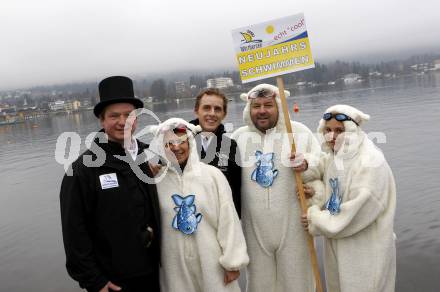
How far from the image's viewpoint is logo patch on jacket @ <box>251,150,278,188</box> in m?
4.40

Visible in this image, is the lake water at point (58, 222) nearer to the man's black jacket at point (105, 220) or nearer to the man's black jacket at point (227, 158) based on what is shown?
the man's black jacket at point (227, 158)

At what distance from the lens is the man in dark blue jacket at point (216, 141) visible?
4543 millimetres

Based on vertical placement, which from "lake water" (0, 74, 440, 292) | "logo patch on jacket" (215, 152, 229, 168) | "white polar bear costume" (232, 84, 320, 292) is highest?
"logo patch on jacket" (215, 152, 229, 168)

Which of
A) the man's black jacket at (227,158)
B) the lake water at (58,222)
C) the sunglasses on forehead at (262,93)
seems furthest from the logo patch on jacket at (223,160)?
the lake water at (58,222)

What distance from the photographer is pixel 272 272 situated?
177 inches

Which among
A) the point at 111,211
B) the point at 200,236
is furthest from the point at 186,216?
the point at 111,211

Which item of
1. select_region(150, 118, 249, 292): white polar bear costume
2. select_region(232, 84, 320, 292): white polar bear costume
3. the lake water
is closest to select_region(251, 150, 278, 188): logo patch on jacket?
select_region(232, 84, 320, 292): white polar bear costume

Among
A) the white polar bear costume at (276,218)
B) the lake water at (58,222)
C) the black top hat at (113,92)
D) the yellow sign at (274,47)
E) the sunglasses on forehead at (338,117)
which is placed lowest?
the lake water at (58,222)

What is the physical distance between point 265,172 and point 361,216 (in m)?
1.15

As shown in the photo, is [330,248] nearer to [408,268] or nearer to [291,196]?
[291,196]

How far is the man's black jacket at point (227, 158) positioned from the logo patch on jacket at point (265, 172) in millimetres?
227

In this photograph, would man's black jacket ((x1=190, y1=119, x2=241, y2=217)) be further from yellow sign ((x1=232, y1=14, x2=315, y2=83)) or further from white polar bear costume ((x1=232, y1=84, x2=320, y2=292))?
yellow sign ((x1=232, y1=14, x2=315, y2=83))

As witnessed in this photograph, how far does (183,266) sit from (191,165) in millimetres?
993

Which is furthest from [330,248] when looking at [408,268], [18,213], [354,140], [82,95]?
[82,95]
